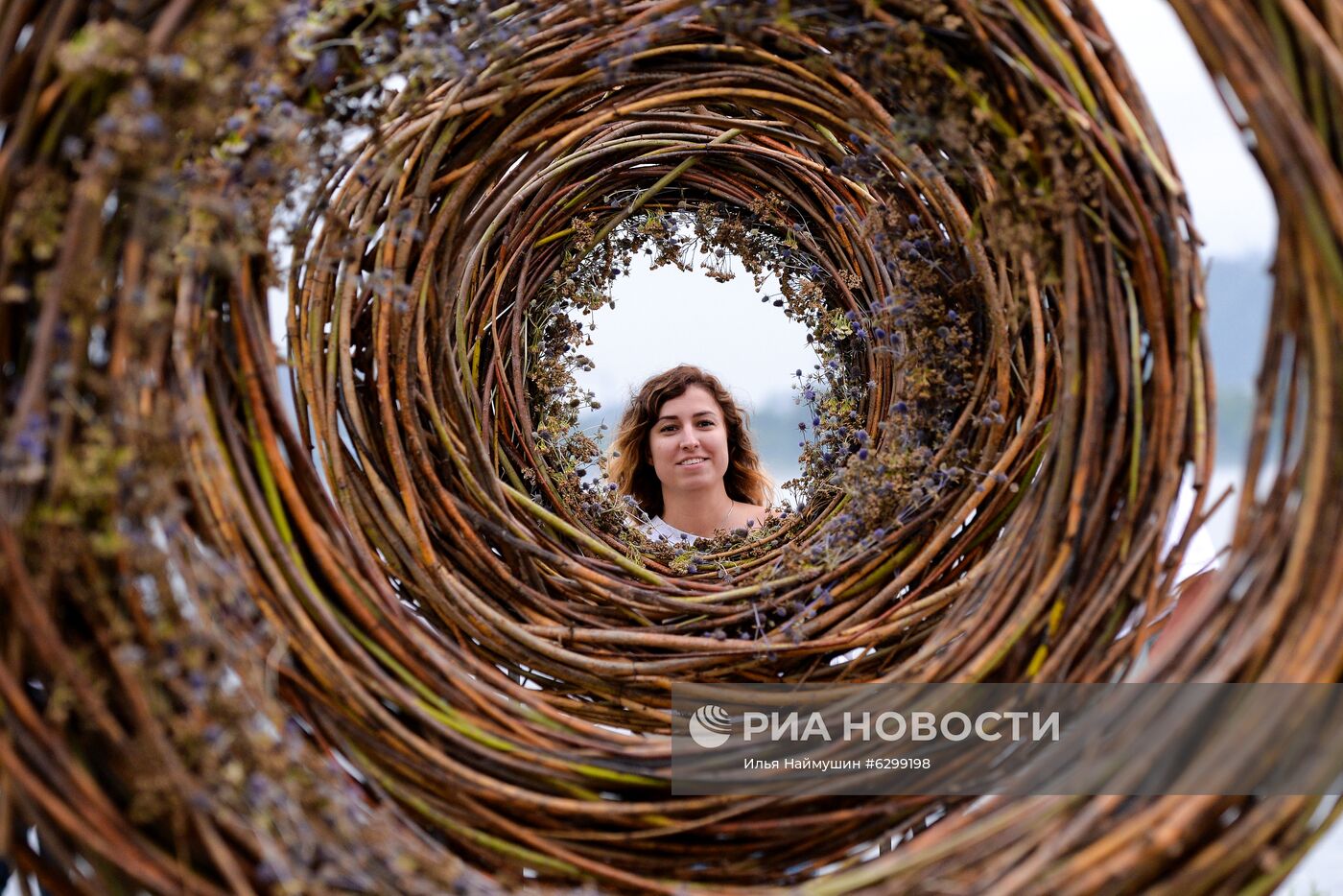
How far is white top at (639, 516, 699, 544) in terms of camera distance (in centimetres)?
183

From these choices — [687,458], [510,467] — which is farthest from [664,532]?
[510,467]

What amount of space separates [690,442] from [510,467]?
2.96 feet

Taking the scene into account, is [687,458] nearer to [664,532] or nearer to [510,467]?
[664,532]

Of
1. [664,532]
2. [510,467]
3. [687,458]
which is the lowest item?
[510,467]

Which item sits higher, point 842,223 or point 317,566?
point 842,223

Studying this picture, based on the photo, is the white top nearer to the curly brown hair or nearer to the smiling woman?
the smiling woman

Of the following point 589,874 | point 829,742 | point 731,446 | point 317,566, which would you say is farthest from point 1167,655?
point 731,446

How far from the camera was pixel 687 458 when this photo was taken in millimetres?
2277

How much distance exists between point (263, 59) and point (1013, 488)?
0.73 metres

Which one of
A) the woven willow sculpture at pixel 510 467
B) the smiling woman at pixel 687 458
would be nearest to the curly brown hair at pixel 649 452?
the smiling woman at pixel 687 458

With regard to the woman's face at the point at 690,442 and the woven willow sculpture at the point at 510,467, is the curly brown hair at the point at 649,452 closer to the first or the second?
the woman's face at the point at 690,442

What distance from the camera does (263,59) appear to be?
0.63 meters

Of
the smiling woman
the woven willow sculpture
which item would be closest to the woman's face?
the smiling woman

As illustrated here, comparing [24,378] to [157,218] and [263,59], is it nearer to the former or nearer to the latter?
[157,218]
